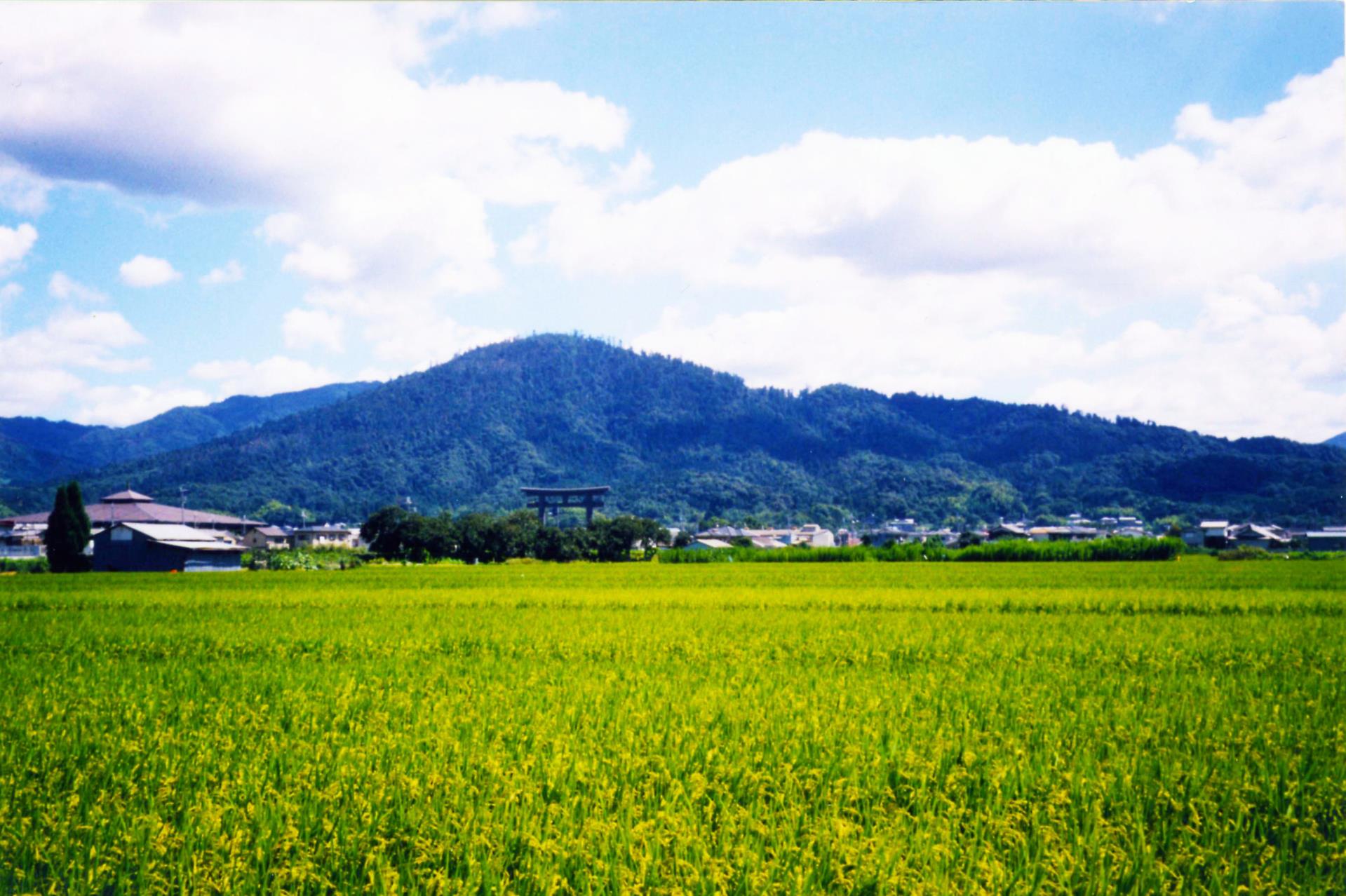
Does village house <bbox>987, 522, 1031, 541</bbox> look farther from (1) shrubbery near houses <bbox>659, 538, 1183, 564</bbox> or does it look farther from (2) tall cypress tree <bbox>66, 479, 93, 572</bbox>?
(2) tall cypress tree <bbox>66, 479, 93, 572</bbox>

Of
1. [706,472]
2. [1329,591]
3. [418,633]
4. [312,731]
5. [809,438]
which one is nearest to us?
[312,731]

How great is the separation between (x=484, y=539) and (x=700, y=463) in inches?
5126

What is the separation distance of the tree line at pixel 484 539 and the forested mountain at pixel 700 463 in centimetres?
9332

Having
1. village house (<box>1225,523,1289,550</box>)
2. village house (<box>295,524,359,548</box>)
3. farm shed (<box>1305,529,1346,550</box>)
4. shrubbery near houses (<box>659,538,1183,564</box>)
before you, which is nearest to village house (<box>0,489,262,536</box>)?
village house (<box>295,524,359,548</box>)

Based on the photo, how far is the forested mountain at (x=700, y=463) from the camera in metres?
144

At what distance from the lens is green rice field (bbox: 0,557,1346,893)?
12.3ft

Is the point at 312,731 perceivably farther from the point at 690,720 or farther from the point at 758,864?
the point at 758,864

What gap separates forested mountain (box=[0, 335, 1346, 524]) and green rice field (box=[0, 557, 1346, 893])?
418 feet

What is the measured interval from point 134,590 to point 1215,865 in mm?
28180

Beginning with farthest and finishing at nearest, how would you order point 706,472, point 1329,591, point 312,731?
point 706,472, point 1329,591, point 312,731

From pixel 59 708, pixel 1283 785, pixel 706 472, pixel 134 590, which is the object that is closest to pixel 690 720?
pixel 1283 785

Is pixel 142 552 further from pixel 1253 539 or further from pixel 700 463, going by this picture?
pixel 700 463

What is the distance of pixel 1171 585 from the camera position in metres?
25.8

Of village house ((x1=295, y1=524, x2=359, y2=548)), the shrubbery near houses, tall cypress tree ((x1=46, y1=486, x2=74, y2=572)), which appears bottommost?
village house ((x1=295, y1=524, x2=359, y2=548))
